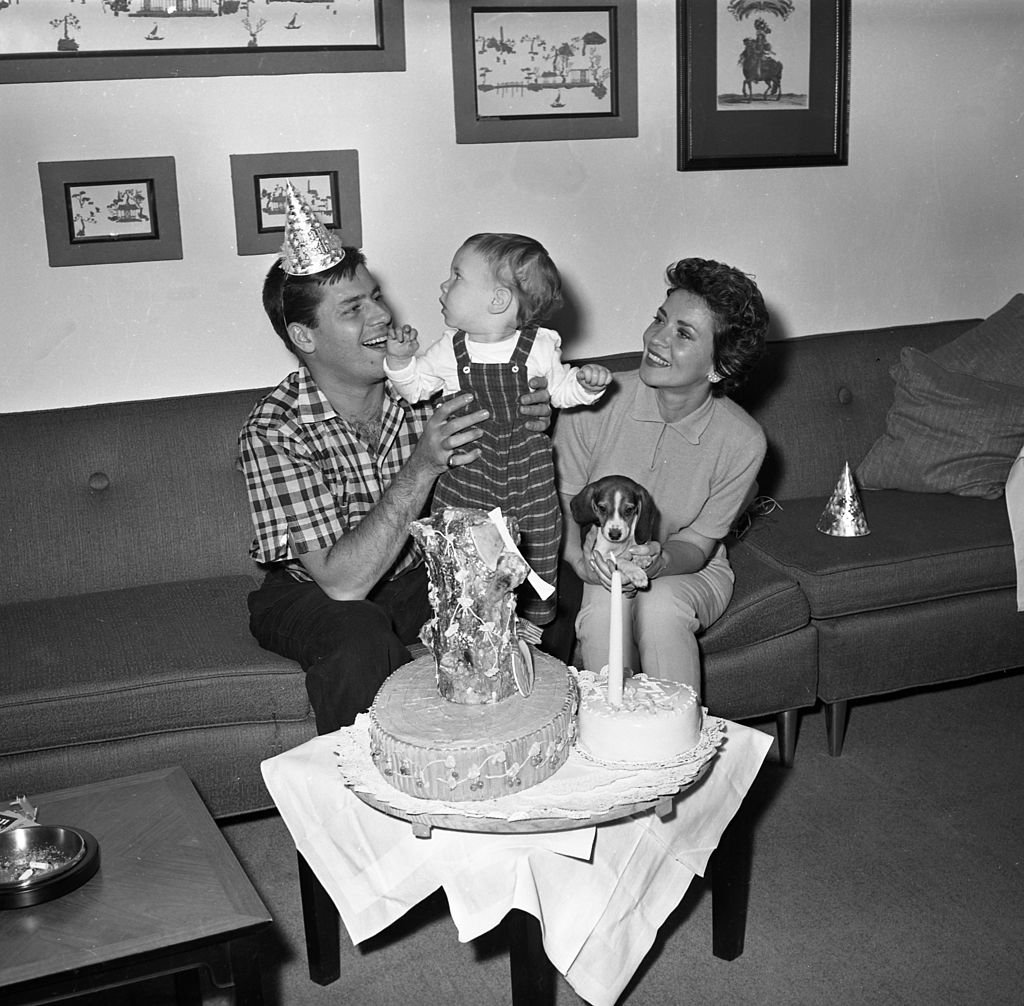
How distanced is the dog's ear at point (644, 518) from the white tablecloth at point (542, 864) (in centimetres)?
53

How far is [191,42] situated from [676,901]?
7.06 feet

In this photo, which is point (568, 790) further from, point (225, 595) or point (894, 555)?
point (894, 555)

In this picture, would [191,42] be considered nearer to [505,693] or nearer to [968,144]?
[505,693]

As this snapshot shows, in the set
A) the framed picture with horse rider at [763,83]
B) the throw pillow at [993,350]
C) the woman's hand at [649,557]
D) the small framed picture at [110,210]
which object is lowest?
the woman's hand at [649,557]

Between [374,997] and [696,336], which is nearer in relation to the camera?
[374,997]

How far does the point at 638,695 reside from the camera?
184 cm

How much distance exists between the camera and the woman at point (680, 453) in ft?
8.12

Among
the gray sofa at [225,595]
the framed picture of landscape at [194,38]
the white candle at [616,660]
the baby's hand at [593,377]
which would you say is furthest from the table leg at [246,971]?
the framed picture of landscape at [194,38]

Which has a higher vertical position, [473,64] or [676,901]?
[473,64]

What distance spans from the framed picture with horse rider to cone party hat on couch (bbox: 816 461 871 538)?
40.3 inches

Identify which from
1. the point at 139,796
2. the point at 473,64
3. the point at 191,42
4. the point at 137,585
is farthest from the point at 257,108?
the point at 139,796

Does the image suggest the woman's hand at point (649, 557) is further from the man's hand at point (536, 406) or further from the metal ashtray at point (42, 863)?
the metal ashtray at point (42, 863)

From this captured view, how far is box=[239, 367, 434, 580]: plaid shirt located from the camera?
241cm

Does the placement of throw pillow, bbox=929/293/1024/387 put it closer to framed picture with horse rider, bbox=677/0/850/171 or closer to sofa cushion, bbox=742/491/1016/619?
sofa cushion, bbox=742/491/1016/619
